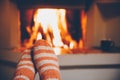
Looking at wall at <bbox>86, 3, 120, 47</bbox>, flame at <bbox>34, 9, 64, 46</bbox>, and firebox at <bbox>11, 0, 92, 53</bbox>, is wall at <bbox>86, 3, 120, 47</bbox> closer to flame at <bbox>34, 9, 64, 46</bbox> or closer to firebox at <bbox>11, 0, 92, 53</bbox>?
firebox at <bbox>11, 0, 92, 53</bbox>

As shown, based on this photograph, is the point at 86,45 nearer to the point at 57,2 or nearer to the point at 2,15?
the point at 57,2

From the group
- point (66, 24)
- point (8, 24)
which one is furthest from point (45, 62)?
point (66, 24)

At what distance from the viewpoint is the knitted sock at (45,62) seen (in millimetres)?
1284

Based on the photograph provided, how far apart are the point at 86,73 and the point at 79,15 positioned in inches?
22.2

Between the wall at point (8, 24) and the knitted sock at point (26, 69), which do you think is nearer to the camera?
the knitted sock at point (26, 69)

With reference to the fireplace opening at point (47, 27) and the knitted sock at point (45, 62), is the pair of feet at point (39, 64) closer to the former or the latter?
the knitted sock at point (45, 62)

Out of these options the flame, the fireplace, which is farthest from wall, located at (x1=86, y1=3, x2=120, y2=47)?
the flame

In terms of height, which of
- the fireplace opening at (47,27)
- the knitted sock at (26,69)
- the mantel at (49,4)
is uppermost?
the mantel at (49,4)

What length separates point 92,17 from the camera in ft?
7.18

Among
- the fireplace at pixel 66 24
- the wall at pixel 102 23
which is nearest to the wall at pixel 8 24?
the fireplace at pixel 66 24

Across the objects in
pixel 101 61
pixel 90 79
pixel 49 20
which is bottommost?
pixel 90 79

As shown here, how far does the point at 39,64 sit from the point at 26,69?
7 cm

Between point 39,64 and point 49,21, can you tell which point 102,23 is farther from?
point 39,64

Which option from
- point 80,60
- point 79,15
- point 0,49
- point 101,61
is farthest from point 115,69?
point 0,49
